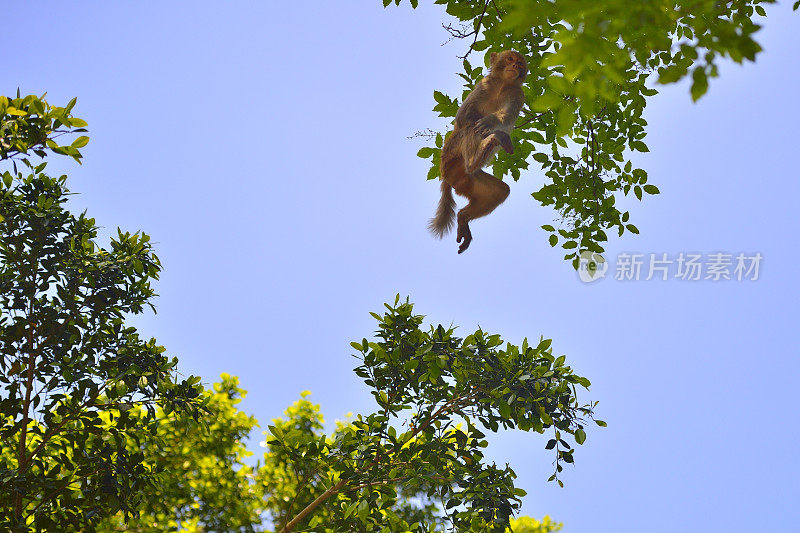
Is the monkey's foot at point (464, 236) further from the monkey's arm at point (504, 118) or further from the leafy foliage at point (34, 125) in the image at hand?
the leafy foliage at point (34, 125)

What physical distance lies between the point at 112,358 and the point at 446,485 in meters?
2.68

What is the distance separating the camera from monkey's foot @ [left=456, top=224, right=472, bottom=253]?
348 cm

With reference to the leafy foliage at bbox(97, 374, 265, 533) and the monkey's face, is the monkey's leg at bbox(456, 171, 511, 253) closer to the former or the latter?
the monkey's face

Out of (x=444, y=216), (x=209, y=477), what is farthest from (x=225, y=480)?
(x=444, y=216)

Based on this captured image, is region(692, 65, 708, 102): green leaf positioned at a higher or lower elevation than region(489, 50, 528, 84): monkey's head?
lower

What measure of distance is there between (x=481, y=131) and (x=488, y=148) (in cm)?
28

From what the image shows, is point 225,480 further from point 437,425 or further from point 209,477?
point 437,425

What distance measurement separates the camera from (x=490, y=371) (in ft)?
15.2

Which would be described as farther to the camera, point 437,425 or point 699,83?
point 437,425

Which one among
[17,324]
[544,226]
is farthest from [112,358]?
[544,226]

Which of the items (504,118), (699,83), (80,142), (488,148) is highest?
(504,118)

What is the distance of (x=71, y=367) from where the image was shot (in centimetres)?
448

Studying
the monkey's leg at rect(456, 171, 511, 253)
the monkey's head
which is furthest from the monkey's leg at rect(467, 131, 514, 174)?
the monkey's head

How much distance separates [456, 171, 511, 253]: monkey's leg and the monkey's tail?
0.36 meters
